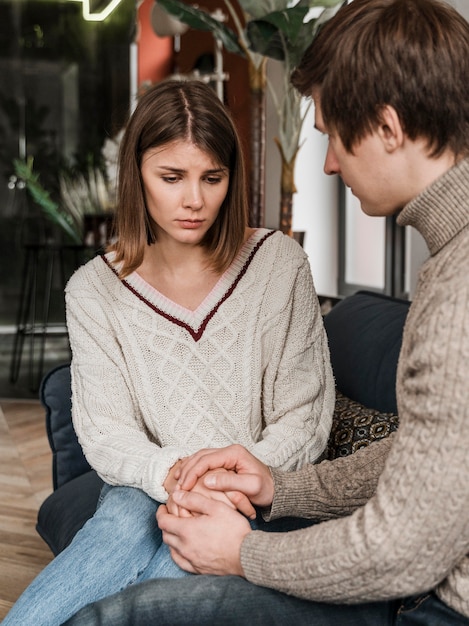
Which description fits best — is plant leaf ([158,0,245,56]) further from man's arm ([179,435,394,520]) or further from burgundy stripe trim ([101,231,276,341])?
man's arm ([179,435,394,520])

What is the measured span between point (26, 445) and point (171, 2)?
86.7 inches

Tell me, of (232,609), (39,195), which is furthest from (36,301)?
(232,609)

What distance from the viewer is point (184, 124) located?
1775 millimetres

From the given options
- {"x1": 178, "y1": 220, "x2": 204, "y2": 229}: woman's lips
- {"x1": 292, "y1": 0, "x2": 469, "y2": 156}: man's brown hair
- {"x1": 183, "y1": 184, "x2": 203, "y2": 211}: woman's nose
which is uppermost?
{"x1": 292, "y1": 0, "x2": 469, "y2": 156}: man's brown hair

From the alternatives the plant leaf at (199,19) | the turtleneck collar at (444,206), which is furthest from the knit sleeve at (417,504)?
the plant leaf at (199,19)

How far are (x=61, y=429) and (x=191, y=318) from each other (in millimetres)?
666

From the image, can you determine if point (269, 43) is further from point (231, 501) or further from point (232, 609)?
point (232, 609)

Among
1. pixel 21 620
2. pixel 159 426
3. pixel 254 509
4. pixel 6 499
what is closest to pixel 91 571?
pixel 21 620

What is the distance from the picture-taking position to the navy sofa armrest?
1.98 meters

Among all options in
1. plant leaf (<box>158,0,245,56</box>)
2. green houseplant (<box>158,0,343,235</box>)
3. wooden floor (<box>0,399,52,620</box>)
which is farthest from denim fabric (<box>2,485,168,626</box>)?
plant leaf (<box>158,0,245,56</box>)

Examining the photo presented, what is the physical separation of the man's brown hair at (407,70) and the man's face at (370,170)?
0.02 m

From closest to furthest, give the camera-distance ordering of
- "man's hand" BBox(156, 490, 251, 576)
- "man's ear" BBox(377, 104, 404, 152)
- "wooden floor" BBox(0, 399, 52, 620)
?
1. "man's ear" BBox(377, 104, 404, 152)
2. "man's hand" BBox(156, 490, 251, 576)
3. "wooden floor" BBox(0, 399, 52, 620)

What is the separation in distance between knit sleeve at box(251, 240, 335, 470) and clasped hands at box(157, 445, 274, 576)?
0.91 ft

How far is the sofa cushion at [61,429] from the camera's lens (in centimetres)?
233
